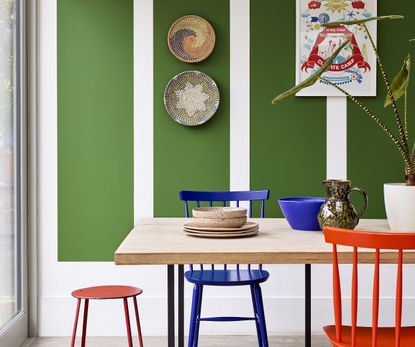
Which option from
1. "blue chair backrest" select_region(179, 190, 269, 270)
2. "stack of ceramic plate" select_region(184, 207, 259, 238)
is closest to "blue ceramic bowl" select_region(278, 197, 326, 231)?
"stack of ceramic plate" select_region(184, 207, 259, 238)

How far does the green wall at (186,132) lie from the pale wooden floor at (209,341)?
0.77 m

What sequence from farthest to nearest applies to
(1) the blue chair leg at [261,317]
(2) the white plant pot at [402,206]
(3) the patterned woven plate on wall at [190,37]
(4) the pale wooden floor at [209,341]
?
1. (3) the patterned woven plate on wall at [190,37]
2. (4) the pale wooden floor at [209,341]
3. (1) the blue chair leg at [261,317]
4. (2) the white plant pot at [402,206]

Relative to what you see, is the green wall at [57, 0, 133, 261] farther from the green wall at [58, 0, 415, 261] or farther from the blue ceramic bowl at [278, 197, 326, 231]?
the blue ceramic bowl at [278, 197, 326, 231]

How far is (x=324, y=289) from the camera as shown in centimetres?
369

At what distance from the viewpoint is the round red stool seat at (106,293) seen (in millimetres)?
2592

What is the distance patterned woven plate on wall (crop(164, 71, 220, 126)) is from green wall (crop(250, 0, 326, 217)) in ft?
0.88

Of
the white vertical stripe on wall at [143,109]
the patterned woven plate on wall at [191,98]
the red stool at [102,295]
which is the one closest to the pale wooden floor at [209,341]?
the white vertical stripe on wall at [143,109]

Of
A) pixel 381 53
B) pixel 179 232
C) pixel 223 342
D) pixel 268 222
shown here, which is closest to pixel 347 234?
pixel 179 232

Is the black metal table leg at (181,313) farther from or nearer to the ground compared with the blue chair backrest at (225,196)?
nearer to the ground

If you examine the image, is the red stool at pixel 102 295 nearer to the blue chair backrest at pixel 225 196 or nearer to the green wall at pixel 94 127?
the blue chair backrest at pixel 225 196

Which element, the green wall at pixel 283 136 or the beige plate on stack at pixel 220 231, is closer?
the beige plate on stack at pixel 220 231

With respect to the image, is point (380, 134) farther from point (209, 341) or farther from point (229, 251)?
point (229, 251)

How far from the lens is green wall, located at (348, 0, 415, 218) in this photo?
3.67 m

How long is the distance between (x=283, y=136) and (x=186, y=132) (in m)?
0.60
